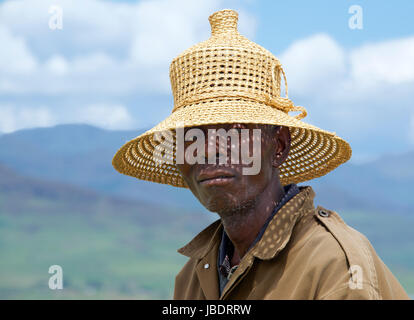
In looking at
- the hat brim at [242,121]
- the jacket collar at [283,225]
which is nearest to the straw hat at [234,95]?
the hat brim at [242,121]

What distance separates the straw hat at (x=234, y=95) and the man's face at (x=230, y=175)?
0.07 meters

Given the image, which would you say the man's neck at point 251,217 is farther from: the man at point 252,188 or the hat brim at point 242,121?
the hat brim at point 242,121

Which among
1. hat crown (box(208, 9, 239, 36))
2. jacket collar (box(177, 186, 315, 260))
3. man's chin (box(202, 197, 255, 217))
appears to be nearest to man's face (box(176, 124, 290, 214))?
man's chin (box(202, 197, 255, 217))

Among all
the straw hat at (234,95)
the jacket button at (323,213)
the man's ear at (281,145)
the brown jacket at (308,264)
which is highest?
the straw hat at (234,95)

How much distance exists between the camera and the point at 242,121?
7.45ft

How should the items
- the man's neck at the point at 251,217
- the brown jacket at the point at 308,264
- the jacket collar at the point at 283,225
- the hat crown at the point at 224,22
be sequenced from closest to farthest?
the brown jacket at the point at 308,264, the jacket collar at the point at 283,225, the man's neck at the point at 251,217, the hat crown at the point at 224,22

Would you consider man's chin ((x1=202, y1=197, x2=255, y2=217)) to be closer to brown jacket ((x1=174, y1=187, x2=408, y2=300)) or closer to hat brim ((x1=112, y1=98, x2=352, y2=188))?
brown jacket ((x1=174, y1=187, x2=408, y2=300))

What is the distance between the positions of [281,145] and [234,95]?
281mm

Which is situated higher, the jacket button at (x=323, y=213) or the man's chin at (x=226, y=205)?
the man's chin at (x=226, y=205)

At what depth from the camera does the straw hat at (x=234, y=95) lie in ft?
7.88
